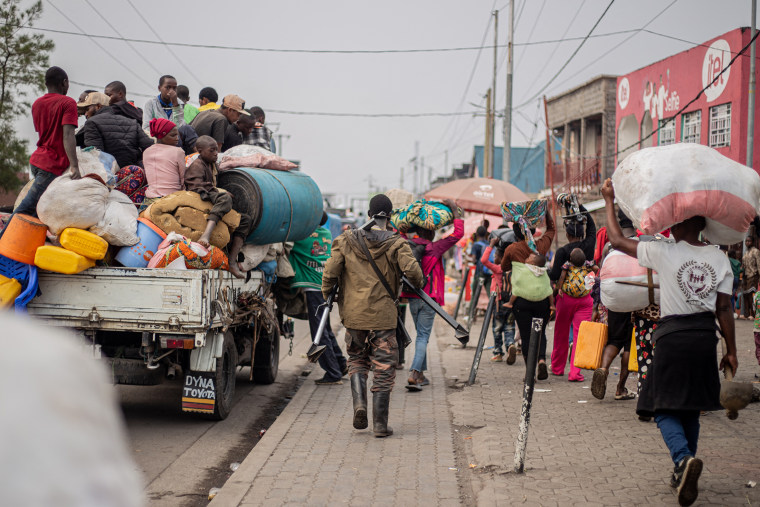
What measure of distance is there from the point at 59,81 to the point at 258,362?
4.02 m

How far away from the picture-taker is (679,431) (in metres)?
4.80

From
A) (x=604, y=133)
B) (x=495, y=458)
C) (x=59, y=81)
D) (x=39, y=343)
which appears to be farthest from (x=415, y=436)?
(x=604, y=133)

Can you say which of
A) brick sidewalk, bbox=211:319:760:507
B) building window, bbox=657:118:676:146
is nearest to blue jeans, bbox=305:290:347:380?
brick sidewalk, bbox=211:319:760:507

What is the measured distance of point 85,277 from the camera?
6.86 metres

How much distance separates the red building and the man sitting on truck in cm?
1548

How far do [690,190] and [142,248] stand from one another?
4650 millimetres

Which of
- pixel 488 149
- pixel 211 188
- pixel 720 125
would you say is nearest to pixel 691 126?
pixel 720 125

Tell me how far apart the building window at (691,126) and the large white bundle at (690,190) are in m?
19.3

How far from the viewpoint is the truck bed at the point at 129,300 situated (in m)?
6.73

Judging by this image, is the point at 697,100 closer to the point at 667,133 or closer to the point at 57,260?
the point at 667,133

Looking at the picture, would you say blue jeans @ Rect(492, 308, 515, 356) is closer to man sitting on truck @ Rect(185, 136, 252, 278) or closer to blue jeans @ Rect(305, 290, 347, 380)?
blue jeans @ Rect(305, 290, 347, 380)

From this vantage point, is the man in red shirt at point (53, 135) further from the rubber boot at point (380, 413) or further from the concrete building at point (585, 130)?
the concrete building at point (585, 130)

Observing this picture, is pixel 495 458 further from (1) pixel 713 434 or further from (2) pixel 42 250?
(2) pixel 42 250

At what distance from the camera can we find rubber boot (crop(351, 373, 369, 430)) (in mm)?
6734
